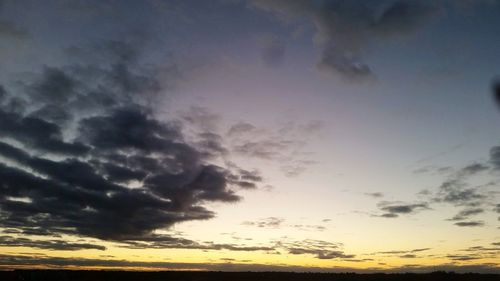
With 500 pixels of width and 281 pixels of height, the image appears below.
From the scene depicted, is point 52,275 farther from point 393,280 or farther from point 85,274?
point 393,280

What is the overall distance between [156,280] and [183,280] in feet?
40.7

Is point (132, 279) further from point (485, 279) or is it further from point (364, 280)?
point (485, 279)

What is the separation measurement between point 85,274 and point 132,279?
Result: 17.9 meters

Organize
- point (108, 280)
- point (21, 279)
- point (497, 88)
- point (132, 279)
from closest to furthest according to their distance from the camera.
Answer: point (497, 88)
point (21, 279)
point (108, 280)
point (132, 279)

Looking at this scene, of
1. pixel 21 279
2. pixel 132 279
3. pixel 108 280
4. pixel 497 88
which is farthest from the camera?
pixel 132 279


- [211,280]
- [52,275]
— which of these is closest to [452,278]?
[211,280]

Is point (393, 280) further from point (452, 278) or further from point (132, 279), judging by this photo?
point (132, 279)

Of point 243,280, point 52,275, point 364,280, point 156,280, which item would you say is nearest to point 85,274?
point 52,275

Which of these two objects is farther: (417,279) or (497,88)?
(417,279)

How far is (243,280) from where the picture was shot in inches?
7825

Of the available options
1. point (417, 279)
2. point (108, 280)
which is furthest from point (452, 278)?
point (108, 280)

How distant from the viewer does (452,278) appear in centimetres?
19450

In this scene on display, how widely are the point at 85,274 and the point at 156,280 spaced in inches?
1164

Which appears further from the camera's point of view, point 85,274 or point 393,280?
point 393,280
